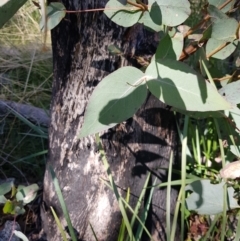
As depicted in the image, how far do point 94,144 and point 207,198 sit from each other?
9.7 inches

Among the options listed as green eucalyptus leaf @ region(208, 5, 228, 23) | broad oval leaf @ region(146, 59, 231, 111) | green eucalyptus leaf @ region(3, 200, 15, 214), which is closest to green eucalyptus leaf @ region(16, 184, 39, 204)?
green eucalyptus leaf @ region(3, 200, 15, 214)

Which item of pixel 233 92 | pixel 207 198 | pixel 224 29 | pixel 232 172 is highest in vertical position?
pixel 224 29

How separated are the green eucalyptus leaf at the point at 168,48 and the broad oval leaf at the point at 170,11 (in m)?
0.06

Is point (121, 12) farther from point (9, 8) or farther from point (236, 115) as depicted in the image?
point (236, 115)

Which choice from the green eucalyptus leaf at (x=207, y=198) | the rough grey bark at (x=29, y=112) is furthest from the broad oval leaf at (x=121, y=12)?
the rough grey bark at (x=29, y=112)

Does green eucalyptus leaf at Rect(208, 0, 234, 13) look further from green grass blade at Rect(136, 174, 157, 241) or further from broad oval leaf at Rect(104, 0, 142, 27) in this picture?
green grass blade at Rect(136, 174, 157, 241)

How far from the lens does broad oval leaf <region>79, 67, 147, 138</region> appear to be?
2.37 feet

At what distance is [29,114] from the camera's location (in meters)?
1.62

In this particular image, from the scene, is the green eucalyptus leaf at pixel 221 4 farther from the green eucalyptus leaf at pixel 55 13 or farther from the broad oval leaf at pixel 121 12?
the green eucalyptus leaf at pixel 55 13

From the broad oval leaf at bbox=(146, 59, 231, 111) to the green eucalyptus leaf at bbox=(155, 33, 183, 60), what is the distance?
0.05 m

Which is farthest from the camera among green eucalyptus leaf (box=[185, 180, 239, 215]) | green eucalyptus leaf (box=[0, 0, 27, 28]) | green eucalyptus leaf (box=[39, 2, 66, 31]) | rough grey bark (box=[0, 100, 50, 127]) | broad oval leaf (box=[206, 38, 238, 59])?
rough grey bark (box=[0, 100, 50, 127])

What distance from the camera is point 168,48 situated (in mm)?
782

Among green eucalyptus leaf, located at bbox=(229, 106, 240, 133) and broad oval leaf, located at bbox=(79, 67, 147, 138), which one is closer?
broad oval leaf, located at bbox=(79, 67, 147, 138)

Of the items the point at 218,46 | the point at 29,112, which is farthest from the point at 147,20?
the point at 29,112
